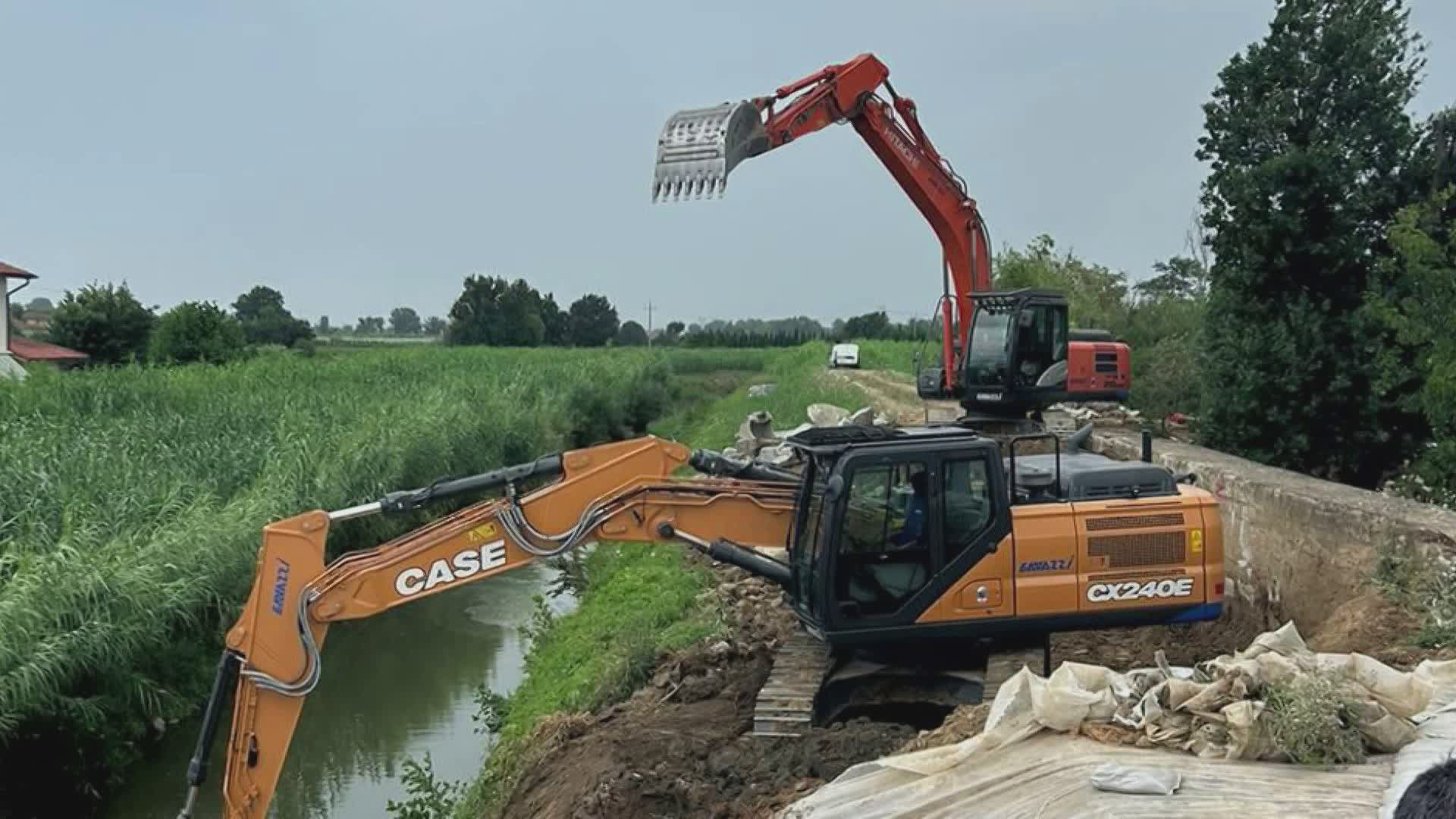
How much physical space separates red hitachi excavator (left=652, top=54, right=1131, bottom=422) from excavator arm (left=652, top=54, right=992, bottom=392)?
14 mm

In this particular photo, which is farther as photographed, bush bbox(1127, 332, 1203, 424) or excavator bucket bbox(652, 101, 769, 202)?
bush bbox(1127, 332, 1203, 424)

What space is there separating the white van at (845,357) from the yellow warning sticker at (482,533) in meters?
→ 39.3

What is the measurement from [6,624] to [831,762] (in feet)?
21.2

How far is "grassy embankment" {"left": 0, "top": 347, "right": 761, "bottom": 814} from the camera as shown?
382 inches

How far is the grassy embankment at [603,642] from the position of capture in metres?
9.63

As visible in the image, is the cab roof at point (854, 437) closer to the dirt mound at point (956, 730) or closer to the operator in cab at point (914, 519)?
the operator in cab at point (914, 519)

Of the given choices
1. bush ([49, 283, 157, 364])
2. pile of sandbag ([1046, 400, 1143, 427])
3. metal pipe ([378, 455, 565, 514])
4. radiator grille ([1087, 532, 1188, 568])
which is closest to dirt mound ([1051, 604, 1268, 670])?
radiator grille ([1087, 532, 1188, 568])

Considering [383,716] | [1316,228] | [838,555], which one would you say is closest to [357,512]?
[838,555]

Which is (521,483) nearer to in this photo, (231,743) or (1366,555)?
(231,743)

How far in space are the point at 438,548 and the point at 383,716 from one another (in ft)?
21.5

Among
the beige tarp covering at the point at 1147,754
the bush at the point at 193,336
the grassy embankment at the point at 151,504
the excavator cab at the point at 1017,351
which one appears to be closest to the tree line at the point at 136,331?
the bush at the point at 193,336

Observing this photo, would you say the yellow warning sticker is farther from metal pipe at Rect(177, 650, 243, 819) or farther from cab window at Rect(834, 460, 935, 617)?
Result: cab window at Rect(834, 460, 935, 617)

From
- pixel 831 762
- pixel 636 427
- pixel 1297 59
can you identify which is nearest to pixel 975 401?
pixel 1297 59

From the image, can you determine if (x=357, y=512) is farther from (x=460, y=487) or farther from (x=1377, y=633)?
(x=1377, y=633)
